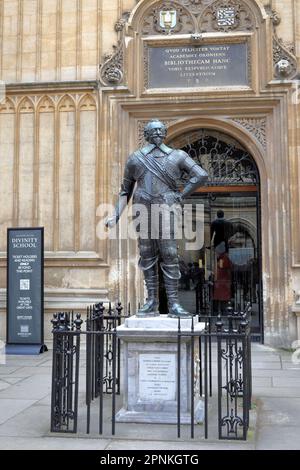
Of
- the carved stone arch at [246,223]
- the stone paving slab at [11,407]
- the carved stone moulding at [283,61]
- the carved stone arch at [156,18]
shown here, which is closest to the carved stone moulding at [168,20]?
the carved stone arch at [156,18]

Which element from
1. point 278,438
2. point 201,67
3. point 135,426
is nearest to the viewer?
point 278,438

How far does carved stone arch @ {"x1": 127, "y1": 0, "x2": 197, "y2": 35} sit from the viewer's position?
1129cm

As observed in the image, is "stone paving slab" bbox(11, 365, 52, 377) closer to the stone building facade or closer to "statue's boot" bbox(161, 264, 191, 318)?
the stone building facade

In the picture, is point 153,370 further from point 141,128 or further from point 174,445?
point 141,128

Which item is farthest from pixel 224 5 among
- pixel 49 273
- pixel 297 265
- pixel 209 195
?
pixel 49 273

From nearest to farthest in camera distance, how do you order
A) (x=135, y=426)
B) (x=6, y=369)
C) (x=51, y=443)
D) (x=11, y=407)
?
(x=51, y=443)
(x=135, y=426)
(x=11, y=407)
(x=6, y=369)

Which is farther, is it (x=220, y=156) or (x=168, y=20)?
(x=220, y=156)

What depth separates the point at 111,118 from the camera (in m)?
11.2

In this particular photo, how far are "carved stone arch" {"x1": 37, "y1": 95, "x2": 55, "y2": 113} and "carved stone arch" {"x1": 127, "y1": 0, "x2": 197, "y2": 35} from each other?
2.19 m

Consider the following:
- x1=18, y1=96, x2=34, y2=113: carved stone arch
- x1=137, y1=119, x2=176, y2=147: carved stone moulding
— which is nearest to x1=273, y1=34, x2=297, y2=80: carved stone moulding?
x1=137, y1=119, x2=176, y2=147: carved stone moulding

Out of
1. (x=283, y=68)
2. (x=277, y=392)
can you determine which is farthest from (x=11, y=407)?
(x=283, y=68)

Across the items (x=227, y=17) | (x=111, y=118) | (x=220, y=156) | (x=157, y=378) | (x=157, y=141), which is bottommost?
(x=157, y=378)

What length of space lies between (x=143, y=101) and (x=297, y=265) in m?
4.44

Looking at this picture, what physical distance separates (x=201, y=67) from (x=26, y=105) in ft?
12.1
